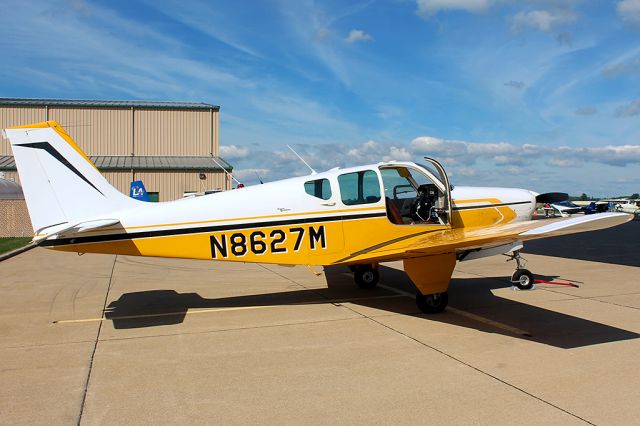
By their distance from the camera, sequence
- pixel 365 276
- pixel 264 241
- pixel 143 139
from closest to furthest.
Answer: pixel 264 241
pixel 365 276
pixel 143 139

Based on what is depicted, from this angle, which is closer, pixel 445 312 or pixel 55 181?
pixel 55 181

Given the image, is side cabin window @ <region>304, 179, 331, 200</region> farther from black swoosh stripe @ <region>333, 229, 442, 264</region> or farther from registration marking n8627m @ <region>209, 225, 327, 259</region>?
black swoosh stripe @ <region>333, 229, 442, 264</region>

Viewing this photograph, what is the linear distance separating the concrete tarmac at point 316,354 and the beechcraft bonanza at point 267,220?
907mm

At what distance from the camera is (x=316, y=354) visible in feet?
18.3

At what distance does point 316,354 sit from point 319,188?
285 cm

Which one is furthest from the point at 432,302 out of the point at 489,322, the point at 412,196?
the point at 412,196

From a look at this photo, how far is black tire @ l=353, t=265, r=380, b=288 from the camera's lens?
9641 millimetres

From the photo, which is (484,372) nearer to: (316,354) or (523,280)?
(316,354)

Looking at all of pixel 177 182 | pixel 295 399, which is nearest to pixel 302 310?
pixel 295 399

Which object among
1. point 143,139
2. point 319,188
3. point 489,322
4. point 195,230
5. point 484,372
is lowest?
point 484,372

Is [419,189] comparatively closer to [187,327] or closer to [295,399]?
[187,327]

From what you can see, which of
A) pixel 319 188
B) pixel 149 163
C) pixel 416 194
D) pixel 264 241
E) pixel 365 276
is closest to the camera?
pixel 264 241

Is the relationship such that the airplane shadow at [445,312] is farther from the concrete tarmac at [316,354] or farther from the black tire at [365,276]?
the black tire at [365,276]

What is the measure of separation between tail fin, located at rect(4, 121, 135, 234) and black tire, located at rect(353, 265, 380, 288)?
4487 millimetres
